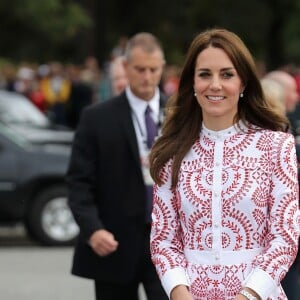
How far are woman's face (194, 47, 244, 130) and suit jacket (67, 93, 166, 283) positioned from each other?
6.45 feet

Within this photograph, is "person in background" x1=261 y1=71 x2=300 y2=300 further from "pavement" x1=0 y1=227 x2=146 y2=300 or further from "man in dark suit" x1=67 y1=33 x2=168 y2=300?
"pavement" x1=0 y1=227 x2=146 y2=300

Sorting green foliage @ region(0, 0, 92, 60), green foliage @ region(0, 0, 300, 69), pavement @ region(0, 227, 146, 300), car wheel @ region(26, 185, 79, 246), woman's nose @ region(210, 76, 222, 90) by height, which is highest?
green foliage @ region(0, 0, 300, 69)

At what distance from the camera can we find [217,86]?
172 inches

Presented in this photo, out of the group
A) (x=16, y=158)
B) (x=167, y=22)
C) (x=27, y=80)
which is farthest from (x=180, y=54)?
(x=16, y=158)

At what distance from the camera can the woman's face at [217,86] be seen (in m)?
4.38

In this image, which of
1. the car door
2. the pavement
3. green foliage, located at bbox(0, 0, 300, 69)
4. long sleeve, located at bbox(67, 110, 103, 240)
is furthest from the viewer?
green foliage, located at bbox(0, 0, 300, 69)

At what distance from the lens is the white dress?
4.28 metres

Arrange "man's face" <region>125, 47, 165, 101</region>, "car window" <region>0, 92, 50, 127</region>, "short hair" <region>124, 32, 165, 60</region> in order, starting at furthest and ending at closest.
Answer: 1. "car window" <region>0, 92, 50, 127</region>
2. "short hair" <region>124, 32, 165, 60</region>
3. "man's face" <region>125, 47, 165, 101</region>

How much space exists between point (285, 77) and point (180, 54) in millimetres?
35022

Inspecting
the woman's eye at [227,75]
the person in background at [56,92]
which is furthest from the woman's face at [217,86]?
the person in background at [56,92]

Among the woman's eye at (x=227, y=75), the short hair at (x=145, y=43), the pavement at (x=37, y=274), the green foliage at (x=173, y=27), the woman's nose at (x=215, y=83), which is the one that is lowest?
the pavement at (x=37, y=274)

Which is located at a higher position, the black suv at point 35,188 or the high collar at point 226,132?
the high collar at point 226,132

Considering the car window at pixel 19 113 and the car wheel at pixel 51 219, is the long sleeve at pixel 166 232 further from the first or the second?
the car window at pixel 19 113

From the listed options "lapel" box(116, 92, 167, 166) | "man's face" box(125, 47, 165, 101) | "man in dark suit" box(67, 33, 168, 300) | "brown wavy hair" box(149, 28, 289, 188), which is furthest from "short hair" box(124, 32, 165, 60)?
"brown wavy hair" box(149, 28, 289, 188)
